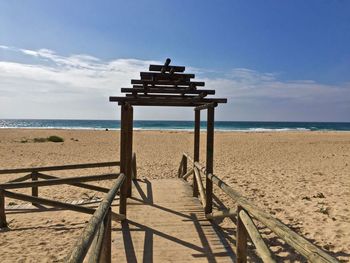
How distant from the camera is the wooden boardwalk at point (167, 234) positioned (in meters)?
4.44

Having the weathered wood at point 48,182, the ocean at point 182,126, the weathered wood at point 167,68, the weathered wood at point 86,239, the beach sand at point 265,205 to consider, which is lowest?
the beach sand at point 265,205

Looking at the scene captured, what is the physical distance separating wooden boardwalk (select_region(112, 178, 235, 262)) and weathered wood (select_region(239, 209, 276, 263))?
3.21 ft

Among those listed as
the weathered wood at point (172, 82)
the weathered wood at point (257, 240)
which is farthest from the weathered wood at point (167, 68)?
the weathered wood at point (257, 240)

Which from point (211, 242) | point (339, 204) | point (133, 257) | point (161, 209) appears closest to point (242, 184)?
point (339, 204)

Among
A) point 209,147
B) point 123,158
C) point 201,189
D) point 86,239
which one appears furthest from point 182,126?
point 86,239

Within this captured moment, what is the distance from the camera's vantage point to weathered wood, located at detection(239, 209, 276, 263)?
9.68ft

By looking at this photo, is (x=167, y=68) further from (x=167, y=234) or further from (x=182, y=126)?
(x=182, y=126)

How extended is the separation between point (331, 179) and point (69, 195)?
8.69 meters

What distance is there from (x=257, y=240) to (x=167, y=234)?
244cm

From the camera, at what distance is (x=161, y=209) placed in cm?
681

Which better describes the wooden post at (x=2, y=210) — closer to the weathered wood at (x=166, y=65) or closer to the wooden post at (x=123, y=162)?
the wooden post at (x=123, y=162)

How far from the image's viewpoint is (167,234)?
529 centimetres

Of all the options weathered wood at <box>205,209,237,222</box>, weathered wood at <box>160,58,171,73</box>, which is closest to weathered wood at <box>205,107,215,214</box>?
weathered wood at <box>205,209,237,222</box>

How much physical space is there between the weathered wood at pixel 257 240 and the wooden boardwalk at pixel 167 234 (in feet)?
3.21
